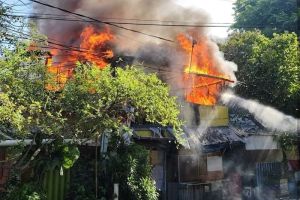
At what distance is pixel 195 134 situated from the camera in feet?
56.9

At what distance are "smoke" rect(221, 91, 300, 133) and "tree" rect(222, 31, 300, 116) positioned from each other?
1.17 ft

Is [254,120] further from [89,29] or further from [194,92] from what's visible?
[89,29]

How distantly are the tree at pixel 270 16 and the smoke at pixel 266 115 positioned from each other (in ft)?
21.1

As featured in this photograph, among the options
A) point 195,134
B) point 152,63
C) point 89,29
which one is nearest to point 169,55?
point 152,63

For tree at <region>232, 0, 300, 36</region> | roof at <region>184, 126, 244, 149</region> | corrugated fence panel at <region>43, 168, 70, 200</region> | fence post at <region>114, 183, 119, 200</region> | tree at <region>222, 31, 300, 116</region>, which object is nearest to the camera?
corrugated fence panel at <region>43, 168, 70, 200</region>

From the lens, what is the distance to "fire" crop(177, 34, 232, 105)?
21.6m

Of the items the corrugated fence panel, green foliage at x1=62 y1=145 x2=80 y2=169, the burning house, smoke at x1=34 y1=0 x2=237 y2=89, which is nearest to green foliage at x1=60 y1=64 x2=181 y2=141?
green foliage at x1=62 y1=145 x2=80 y2=169

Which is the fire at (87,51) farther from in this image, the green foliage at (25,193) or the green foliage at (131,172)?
the green foliage at (25,193)

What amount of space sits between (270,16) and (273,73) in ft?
24.9

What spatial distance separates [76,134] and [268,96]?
48.5ft

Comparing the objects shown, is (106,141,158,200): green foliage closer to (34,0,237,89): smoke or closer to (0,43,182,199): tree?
(0,43,182,199): tree

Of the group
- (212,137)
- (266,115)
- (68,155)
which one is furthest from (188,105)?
(68,155)

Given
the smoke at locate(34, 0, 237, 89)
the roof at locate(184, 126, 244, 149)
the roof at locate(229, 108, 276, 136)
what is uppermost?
the smoke at locate(34, 0, 237, 89)

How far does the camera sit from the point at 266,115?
21750mm
